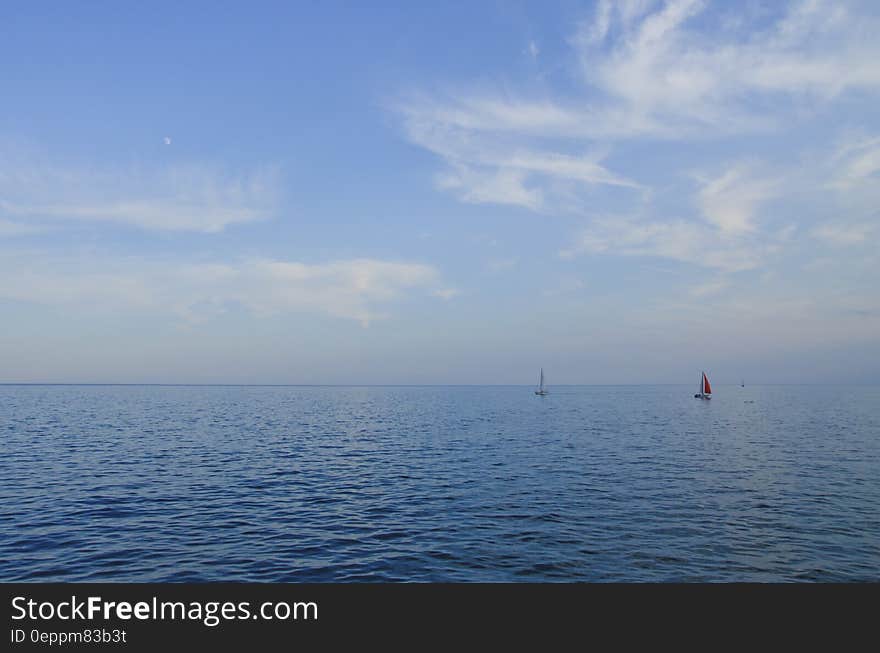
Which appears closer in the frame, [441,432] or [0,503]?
[0,503]

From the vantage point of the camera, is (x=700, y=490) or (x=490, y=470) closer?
(x=700, y=490)

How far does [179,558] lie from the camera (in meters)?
24.0
